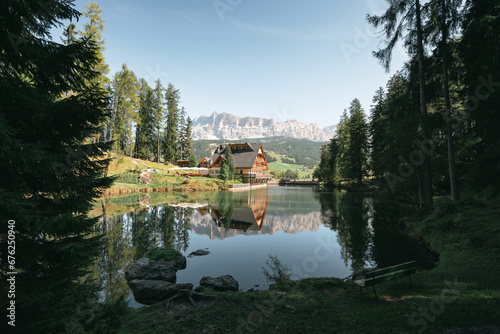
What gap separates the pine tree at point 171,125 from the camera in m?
57.4

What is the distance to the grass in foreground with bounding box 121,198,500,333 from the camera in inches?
183

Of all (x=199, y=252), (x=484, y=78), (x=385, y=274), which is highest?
(x=484, y=78)

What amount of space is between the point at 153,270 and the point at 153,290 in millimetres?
1401

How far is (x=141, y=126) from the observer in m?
52.9

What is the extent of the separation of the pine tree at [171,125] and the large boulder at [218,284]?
5361cm

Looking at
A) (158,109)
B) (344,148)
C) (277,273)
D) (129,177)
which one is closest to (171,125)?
(158,109)

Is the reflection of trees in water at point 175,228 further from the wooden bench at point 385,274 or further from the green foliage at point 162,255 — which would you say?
the wooden bench at point 385,274

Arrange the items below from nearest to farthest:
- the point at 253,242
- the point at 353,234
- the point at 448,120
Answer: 1. the point at 253,242
2. the point at 448,120
3. the point at 353,234

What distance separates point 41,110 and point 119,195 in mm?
29969

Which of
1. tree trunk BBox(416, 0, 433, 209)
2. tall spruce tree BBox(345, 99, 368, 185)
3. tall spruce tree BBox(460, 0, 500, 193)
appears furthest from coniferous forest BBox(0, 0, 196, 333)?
tall spruce tree BBox(345, 99, 368, 185)

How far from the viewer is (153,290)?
7301 millimetres

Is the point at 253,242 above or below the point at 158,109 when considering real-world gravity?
below

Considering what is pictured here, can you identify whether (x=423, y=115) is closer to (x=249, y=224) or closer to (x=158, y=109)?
(x=249, y=224)

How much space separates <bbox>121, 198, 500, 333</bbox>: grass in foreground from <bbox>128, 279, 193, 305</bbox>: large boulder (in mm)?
1350
